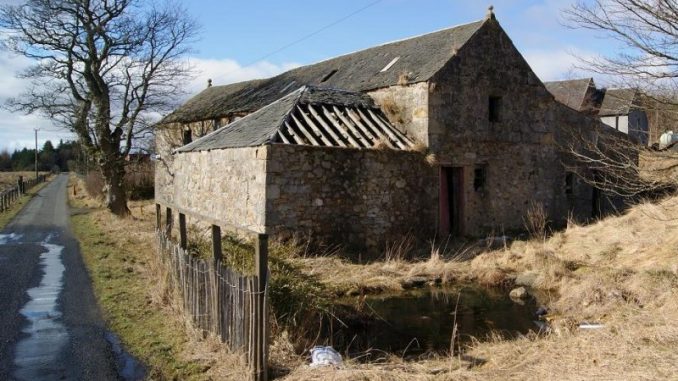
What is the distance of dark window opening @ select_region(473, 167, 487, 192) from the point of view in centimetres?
1702

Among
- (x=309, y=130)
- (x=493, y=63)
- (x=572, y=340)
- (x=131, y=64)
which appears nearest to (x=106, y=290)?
(x=309, y=130)

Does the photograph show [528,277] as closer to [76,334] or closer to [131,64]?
[76,334]

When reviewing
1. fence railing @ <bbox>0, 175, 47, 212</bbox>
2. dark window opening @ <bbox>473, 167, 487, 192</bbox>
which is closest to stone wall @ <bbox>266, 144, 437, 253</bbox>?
dark window opening @ <bbox>473, 167, 487, 192</bbox>

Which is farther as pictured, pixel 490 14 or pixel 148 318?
pixel 490 14

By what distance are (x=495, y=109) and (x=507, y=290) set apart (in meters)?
7.06

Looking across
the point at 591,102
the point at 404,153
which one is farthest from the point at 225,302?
the point at 591,102

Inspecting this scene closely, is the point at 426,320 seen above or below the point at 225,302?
below

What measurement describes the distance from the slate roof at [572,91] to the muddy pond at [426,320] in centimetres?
3001

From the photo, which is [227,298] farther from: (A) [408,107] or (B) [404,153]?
(A) [408,107]

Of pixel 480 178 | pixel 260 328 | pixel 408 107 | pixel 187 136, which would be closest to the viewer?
pixel 260 328

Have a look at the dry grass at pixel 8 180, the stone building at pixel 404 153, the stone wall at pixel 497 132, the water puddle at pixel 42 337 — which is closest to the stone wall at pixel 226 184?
the stone building at pixel 404 153

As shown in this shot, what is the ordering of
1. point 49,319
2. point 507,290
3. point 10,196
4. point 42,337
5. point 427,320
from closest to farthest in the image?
1. point 42,337
2. point 49,319
3. point 427,320
4. point 507,290
5. point 10,196

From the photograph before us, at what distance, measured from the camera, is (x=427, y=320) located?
990cm

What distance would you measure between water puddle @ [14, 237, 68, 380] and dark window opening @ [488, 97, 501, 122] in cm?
1278
